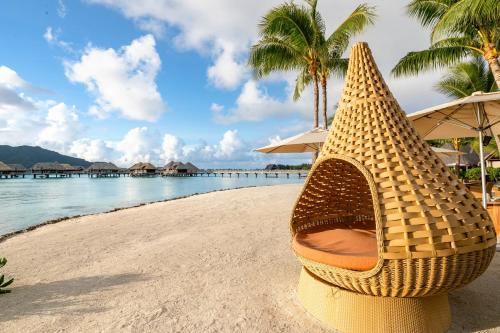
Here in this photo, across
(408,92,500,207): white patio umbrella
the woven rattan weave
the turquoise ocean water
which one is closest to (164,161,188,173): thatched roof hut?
the turquoise ocean water

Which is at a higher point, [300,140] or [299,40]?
[299,40]

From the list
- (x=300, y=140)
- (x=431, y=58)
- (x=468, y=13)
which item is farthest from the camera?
(x=431, y=58)

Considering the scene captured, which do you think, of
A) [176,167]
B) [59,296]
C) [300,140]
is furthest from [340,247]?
[176,167]

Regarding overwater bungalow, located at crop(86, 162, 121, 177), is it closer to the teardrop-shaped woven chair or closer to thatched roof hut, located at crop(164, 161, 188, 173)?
thatched roof hut, located at crop(164, 161, 188, 173)

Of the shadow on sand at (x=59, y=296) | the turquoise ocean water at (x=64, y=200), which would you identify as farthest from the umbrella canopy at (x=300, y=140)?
the turquoise ocean water at (x=64, y=200)

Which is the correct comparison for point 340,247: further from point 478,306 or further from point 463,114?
point 463,114

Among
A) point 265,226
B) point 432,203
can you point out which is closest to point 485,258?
point 432,203

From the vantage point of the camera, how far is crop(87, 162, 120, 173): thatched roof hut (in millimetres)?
94562

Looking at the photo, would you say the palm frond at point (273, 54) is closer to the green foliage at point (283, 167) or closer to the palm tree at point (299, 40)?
the palm tree at point (299, 40)

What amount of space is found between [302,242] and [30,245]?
21.4ft

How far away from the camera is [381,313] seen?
2.56 m

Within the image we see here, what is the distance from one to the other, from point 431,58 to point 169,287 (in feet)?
45.8

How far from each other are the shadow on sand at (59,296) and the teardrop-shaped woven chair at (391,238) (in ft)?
7.73

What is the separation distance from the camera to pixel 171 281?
398 centimetres
